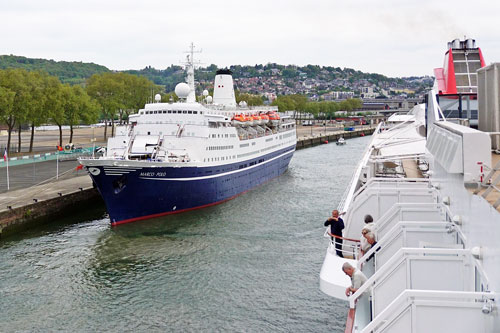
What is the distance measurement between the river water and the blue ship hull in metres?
0.75

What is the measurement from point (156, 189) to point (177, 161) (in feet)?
7.21

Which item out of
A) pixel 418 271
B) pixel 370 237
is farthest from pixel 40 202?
pixel 418 271

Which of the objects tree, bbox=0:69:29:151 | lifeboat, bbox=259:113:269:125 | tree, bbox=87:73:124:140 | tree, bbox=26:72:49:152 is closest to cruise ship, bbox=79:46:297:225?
lifeboat, bbox=259:113:269:125

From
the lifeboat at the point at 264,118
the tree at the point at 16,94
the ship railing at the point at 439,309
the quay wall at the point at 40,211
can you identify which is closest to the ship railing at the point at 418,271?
the ship railing at the point at 439,309

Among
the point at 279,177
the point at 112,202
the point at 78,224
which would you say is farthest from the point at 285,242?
the point at 279,177

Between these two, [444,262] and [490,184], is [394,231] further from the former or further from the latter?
[490,184]

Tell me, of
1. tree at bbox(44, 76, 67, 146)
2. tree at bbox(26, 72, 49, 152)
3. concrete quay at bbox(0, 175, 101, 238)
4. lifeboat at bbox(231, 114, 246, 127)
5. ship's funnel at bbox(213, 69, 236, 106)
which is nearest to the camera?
concrete quay at bbox(0, 175, 101, 238)

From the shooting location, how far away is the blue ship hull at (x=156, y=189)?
25469 millimetres

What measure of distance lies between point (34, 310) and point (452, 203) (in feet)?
41.8

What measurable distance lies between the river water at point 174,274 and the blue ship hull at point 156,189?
2.47 ft

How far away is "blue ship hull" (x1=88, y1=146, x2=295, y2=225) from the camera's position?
2547 cm

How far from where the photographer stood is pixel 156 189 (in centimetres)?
2639

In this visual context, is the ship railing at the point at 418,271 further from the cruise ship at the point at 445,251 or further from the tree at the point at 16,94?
the tree at the point at 16,94

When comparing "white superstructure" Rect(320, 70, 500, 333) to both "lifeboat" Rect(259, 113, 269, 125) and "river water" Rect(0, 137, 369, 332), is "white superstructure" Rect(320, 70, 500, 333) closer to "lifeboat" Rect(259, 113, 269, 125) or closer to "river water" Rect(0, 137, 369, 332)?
"river water" Rect(0, 137, 369, 332)
